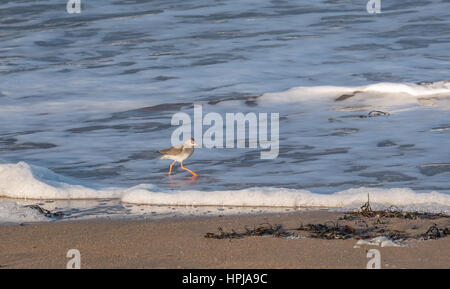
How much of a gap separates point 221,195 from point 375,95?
15.7 feet

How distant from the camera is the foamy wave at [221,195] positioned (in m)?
5.64

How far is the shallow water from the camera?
698 cm

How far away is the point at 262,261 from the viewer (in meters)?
4.30

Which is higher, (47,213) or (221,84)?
(221,84)

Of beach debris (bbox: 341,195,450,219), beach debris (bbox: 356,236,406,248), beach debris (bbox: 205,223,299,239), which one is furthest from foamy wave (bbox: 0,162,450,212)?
beach debris (bbox: 356,236,406,248)

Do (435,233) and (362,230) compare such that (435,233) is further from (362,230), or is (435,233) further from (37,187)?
(37,187)

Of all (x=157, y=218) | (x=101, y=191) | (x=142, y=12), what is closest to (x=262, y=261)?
(x=157, y=218)

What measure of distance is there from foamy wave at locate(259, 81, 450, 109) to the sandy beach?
471cm

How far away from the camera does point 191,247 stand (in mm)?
4625

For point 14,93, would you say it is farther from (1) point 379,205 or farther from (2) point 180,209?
(1) point 379,205

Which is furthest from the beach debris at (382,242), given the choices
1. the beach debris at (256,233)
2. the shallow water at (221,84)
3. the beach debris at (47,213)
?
the beach debris at (47,213)

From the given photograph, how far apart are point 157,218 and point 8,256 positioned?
1160 mm

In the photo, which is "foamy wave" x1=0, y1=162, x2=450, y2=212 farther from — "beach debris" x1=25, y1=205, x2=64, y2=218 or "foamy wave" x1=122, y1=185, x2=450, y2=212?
"beach debris" x1=25, y1=205, x2=64, y2=218

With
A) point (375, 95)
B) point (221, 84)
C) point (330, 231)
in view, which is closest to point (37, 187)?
point (330, 231)
